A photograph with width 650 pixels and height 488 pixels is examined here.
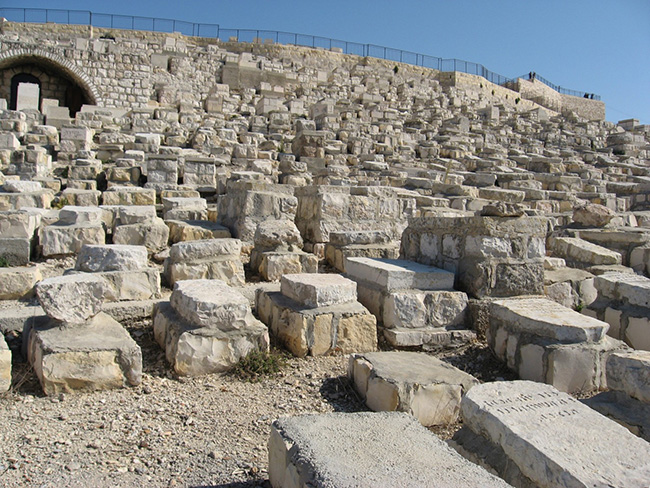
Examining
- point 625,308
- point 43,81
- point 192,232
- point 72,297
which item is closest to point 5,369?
point 72,297

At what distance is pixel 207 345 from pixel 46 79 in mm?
19552

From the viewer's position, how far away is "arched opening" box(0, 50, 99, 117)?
16875 mm

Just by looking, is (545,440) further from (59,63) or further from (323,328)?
(59,63)

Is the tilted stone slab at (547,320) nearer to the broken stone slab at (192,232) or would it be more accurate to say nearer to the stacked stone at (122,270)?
the stacked stone at (122,270)

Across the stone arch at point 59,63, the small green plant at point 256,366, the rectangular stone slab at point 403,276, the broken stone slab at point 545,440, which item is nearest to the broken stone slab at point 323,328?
the small green plant at point 256,366

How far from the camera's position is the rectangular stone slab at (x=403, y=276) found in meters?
4.06

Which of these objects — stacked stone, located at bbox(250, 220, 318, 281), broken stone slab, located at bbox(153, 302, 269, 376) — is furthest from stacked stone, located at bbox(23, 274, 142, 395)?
stacked stone, located at bbox(250, 220, 318, 281)

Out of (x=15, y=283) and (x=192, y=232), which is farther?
(x=192, y=232)

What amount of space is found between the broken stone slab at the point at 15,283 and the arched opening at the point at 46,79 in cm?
1448

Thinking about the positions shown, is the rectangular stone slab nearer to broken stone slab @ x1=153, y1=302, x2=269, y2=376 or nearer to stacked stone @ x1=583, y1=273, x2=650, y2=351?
broken stone slab @ x1=153, y1=302, x2=269, y2=376

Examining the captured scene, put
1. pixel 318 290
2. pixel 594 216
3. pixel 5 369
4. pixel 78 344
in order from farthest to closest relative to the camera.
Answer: pixel 594 216 → pixel 318 290 → pixel 78 344 → pixel 5 369

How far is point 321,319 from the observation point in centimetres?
360

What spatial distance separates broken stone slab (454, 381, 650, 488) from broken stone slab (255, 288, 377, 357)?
3.86 ft

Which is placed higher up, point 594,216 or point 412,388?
point 594,216
